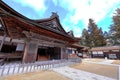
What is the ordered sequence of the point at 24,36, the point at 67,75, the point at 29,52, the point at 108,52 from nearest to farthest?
the point at 67,75 < the point at 29,52 < the point at 24,36 < the point at 108,52

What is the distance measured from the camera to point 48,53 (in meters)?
11.4

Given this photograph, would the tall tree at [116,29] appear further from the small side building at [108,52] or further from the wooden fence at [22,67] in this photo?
the wooden fence at [22,67]

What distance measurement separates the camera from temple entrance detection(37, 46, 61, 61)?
1011 centimetres

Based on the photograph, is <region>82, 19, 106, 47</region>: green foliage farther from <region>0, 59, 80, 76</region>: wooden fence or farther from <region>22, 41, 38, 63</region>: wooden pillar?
<region>22, 41, 38, 63</region>: wooden pillar

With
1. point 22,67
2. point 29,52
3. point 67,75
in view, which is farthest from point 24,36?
point 67,75

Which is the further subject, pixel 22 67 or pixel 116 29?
pixel 116 29

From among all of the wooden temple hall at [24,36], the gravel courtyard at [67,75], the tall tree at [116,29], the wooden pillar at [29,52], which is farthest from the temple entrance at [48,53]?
the tall tree at [116,29]

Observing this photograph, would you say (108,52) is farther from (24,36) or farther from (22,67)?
(22,67)

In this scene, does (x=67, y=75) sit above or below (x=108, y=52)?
below

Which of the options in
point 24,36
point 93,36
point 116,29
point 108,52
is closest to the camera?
point 24,36

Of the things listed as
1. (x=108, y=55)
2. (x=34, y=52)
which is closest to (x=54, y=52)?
(x=34, y=52)

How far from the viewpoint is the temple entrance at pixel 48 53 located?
33.2ft

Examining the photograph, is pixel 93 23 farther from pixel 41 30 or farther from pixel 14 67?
pixel 14 67

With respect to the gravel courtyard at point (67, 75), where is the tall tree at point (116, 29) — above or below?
above
